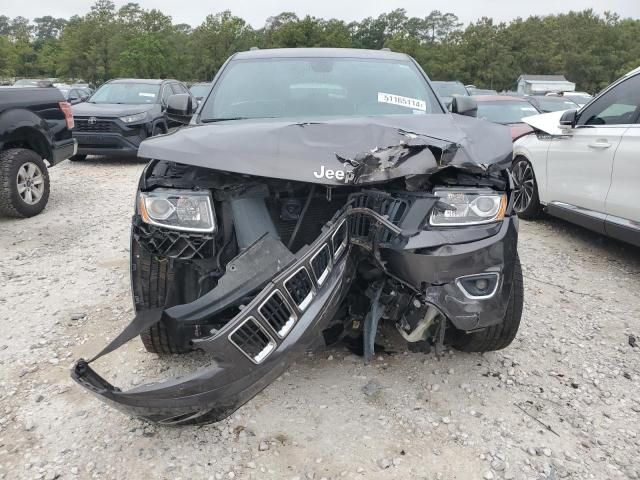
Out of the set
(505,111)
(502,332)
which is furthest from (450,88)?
(502,332)

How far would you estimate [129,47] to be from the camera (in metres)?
42.2

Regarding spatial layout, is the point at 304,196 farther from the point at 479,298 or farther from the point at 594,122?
the point at 594,122

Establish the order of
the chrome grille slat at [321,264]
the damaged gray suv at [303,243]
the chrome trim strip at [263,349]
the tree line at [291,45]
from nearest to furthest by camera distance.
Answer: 1. the chrome trim strip at [263,349]
2. the damaged gray suv at [303,243]
3. the chrome grille slat at [321,264]
4. the tree line at [291,45]

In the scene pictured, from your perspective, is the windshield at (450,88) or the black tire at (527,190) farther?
the windshield at (450,88)

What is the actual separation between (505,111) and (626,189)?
5.64 m

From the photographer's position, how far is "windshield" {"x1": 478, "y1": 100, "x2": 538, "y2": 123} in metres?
9.43

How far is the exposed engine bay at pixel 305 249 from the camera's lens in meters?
1.99

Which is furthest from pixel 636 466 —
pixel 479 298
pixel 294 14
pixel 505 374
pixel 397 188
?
pixel 294 14

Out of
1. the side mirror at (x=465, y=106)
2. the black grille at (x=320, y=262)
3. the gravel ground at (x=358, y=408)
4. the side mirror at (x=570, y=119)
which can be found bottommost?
the gravel ground at (x=358, y=408)

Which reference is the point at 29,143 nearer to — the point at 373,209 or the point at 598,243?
the point at 373,209

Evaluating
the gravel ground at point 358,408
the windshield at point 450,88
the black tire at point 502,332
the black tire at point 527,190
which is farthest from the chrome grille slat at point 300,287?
the windshield at point 450,88

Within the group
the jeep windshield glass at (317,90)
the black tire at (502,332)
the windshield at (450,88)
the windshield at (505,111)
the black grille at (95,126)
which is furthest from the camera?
the windshield at (450,88)

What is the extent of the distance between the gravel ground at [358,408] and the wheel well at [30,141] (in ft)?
8.87

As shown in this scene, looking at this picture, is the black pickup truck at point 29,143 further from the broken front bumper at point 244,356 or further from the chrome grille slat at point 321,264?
the chrome grille slat at point 321,264
